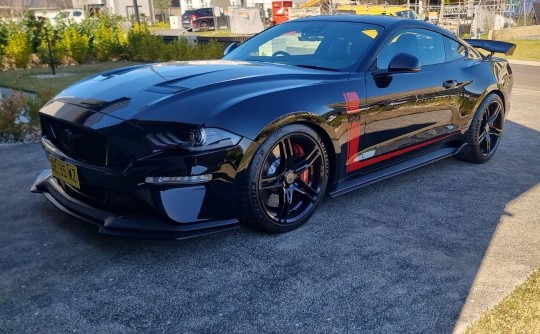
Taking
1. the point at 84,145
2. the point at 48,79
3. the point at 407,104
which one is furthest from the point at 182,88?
the point at 48,79

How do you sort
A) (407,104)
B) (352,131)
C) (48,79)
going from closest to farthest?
(352,131) → (407,104) → (48,79)

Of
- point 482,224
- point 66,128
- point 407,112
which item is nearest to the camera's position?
point 66,128

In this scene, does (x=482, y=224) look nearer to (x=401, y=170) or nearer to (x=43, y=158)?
(x=401, y=170)

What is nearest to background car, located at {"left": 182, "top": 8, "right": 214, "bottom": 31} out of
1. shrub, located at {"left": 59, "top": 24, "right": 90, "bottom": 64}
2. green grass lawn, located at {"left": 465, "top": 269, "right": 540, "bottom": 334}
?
shrub, located at {"left": 59, "top": 24, "right": 90, "bottom": 64}

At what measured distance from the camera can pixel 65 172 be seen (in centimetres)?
304

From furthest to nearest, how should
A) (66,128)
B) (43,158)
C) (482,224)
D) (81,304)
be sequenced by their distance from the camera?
(43,158) < (482,224) < (66,128) < (81,304)

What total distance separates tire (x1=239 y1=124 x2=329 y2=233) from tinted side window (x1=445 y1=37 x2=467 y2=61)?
6.47ft

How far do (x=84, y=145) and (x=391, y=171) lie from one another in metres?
2.32

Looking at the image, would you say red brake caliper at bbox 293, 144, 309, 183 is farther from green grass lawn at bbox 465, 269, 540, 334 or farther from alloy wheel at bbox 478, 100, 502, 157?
alloy wheel at bbox 478, 100, 502, 157

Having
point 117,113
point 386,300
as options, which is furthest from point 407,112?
point 117,113

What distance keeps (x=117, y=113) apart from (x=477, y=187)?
3092 mm

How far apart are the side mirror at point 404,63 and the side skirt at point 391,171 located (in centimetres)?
80

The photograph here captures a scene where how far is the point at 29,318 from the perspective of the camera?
2357mm

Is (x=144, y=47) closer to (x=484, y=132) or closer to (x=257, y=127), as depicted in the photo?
(x=484, y=132)
